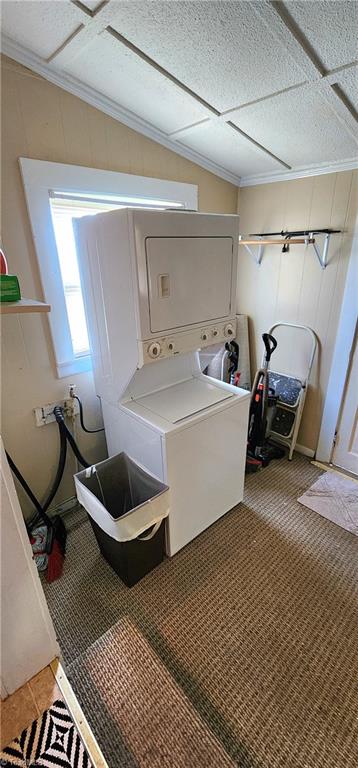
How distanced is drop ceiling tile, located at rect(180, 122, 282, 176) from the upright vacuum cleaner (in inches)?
43.8

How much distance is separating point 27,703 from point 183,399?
1.26m

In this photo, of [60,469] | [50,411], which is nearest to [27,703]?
[60,469]

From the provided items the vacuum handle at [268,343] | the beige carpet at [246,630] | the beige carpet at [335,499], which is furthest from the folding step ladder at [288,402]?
the beige carpet at [246,630]

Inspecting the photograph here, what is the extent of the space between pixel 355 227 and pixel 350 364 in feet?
2.82

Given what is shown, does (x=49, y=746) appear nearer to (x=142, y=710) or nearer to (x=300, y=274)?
(x=142, y=710)

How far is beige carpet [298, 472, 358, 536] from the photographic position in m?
2.04

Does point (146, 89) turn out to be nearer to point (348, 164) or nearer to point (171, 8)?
point (171, 8)

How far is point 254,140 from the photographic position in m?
1.80

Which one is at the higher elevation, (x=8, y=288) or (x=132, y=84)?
(x=132, y=84)

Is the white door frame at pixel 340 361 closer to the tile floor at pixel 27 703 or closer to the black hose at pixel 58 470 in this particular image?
the black hose at pixel 58 470

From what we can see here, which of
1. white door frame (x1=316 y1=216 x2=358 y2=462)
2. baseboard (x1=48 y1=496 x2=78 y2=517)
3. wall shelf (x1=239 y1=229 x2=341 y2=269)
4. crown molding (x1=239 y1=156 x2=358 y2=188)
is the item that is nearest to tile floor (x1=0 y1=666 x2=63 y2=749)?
baseboard (x1=48 y1=496 x2=78 y2=517)

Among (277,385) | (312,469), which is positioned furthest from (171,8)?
(312,469)

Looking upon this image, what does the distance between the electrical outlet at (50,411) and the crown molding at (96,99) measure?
1.53m

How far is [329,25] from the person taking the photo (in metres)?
1.00
